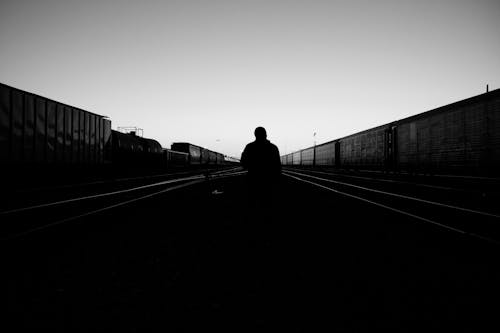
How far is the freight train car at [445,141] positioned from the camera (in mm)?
12344

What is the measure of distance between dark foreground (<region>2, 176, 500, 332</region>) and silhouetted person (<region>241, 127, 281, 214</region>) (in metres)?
0.69

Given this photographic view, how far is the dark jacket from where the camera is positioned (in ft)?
19.6

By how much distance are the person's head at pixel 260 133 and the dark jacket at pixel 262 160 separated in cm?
6

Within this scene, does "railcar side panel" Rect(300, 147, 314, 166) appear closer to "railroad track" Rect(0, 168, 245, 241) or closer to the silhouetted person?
"railroad track" Rect(0, 168, 245, 241)

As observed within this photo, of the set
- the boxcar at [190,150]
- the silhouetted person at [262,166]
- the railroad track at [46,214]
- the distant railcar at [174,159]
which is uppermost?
the boxcar at [190,150]

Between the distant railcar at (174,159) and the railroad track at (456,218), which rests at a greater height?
the distant railcar at (174,159)

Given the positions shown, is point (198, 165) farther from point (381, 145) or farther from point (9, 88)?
point (9, 88)

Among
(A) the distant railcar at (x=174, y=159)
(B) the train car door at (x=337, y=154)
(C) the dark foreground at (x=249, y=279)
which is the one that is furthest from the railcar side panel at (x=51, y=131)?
(B) the train car door at (x=337, y=154)

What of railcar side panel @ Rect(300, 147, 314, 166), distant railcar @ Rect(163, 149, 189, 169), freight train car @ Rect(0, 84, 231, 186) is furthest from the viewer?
railcar side panel @ Rect(300, 147, 314, 166)

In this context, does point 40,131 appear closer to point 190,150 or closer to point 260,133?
point 260,133

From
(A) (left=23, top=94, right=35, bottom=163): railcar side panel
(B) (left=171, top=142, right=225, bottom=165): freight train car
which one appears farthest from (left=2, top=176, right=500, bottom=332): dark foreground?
(B) (left=171, top=142, right=225, bottom=165): freight train car

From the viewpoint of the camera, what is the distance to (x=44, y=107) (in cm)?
1427

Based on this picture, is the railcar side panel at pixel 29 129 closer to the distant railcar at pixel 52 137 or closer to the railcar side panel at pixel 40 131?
the distant railcar at pixel 52 137

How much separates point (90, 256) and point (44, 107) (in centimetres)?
1320
